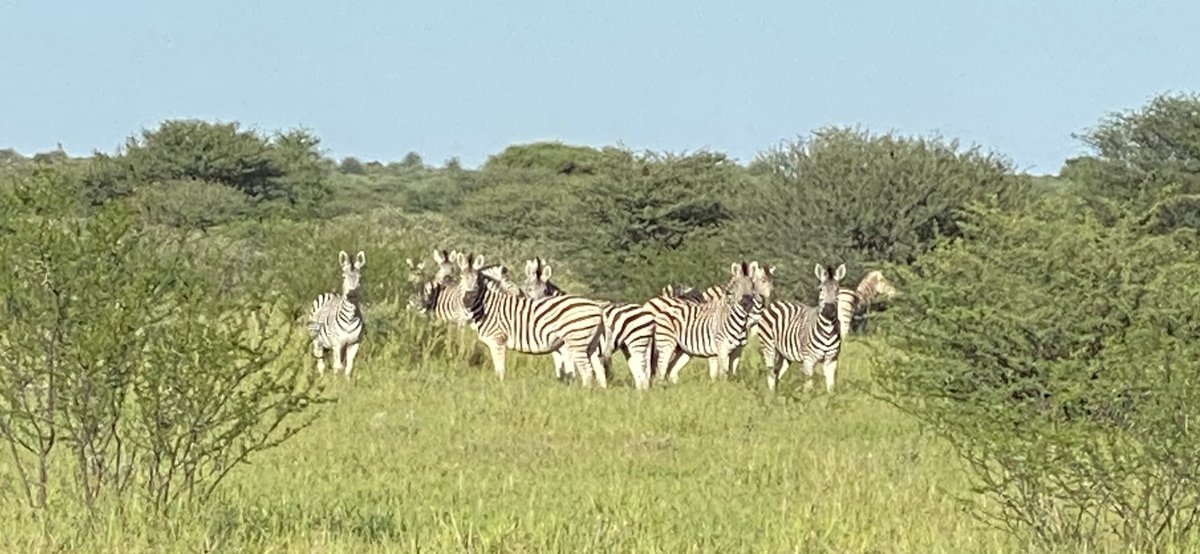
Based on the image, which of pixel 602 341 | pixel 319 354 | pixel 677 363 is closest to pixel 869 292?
pixel 677 363

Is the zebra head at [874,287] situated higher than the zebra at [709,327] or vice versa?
the zebra head at [874,287]

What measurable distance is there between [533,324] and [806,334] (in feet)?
8.59

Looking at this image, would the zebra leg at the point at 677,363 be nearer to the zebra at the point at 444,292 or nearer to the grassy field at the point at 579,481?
the zebra at the point at 444,292

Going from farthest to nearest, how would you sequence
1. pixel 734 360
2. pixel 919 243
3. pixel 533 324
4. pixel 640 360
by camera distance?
1. pixel 919 243
2. pixel 734 360
3. pixel 533 324
4. pixel 640 360

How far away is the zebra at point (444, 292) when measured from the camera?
1817 cm

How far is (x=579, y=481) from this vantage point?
8.98 metres

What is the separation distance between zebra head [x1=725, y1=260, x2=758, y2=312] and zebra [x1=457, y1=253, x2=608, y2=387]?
1.31 m

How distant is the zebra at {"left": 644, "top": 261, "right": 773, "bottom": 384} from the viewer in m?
16.1

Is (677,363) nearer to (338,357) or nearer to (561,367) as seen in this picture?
(561,367)

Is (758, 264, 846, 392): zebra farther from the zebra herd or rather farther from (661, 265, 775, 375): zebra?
(661, 265, 775, 375): zebra

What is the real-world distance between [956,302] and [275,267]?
12.7 metres

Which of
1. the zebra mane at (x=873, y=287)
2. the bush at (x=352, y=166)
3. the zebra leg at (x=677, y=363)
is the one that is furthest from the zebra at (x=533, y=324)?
the bush at (x=352, y=166)

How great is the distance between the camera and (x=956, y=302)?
36.3ft

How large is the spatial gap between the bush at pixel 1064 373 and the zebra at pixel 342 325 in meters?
5.06
